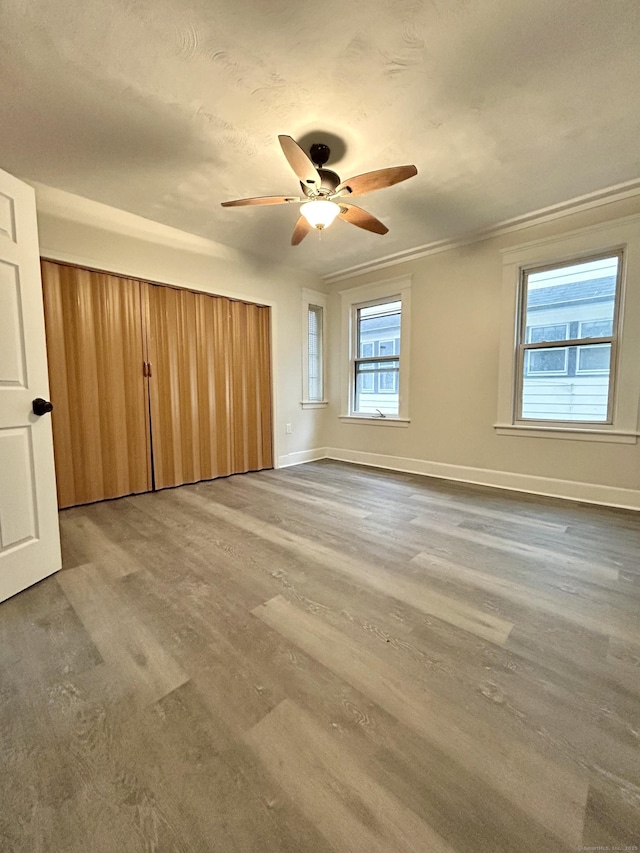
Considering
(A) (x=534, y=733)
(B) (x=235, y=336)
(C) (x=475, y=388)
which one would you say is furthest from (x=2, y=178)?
(C) (x=475, y=388)

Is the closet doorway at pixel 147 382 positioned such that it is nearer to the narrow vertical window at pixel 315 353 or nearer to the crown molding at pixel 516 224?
the narrow vertical window at pixel 315 353

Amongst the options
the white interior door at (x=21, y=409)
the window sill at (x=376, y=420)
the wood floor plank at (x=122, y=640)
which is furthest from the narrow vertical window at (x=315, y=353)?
the wood floor plank at (x=122, y=640)

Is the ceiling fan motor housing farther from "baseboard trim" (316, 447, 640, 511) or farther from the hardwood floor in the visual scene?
"baseboard trim" (316, 447, 640, 511)

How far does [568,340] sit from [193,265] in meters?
3.63

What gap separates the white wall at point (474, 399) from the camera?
9.61 ft

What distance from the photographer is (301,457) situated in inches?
185

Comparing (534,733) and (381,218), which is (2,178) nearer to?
(381,218)

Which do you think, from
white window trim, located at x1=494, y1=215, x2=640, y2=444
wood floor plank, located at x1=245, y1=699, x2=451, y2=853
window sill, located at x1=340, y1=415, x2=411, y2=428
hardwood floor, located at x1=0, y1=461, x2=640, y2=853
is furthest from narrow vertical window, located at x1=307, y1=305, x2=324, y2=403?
wood floor plank, located at x1=245, y1=699, x2=451, y2=853

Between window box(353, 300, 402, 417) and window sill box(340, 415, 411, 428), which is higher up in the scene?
window box(353, 300, 402, 417)

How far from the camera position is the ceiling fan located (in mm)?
1829

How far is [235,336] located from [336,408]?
5.62 feet

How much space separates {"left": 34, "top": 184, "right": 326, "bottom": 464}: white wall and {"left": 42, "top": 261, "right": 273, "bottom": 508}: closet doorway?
0.38 ft

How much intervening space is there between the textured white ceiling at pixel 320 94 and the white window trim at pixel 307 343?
1803 millimetres

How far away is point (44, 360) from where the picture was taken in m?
1.79
